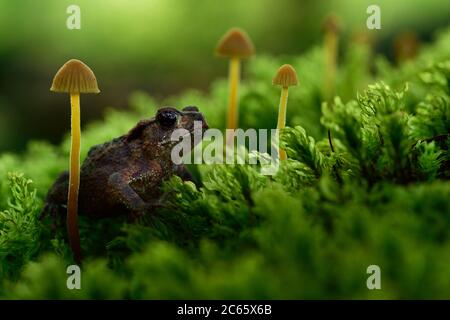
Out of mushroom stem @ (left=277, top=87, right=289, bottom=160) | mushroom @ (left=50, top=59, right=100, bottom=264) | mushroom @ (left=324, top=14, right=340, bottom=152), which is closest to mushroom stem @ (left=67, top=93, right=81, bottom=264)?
mushroom @ (left=50, top=59, right=100, bottom=264)

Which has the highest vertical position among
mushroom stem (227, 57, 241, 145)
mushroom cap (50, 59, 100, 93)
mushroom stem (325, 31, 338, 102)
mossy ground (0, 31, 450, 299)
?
mushroom stem (325, 31, 338, 102)

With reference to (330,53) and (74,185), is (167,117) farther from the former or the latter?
(330,53)

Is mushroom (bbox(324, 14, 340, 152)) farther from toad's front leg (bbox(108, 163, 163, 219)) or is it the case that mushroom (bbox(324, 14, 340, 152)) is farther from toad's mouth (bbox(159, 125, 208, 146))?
toad's front leg (bbox(108, 163, 163, 219))

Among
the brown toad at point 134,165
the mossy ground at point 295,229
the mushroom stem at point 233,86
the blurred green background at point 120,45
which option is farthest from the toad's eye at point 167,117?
the blurred green background at point 120,45

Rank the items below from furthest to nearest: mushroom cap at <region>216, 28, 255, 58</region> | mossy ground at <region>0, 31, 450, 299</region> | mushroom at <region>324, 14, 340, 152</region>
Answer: mushroom at <region>324, 14, 340, 152</region>
mushroom cap at <region>216, 28, 255, 58</region>
mossy ground at <region>0, 31, 450, 299</region>

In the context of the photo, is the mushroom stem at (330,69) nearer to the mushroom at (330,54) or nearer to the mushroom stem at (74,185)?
the mushroom at (330,54)
